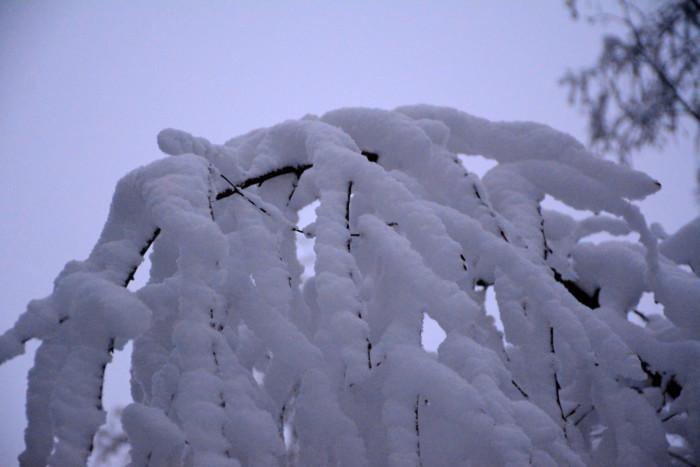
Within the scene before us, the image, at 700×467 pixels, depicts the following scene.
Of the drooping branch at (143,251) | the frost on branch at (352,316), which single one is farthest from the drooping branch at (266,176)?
the drooping branch at (143,251)

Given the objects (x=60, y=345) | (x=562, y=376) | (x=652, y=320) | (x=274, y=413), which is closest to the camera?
(x=60, y=345)

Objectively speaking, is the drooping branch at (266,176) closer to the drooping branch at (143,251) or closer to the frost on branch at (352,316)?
the frost on branch at (352,316)

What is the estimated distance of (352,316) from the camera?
788 mm

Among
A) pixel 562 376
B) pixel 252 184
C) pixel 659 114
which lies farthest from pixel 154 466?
pixel 659 114

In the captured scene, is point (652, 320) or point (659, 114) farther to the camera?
point (659, 114)

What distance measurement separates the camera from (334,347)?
0.88 metres

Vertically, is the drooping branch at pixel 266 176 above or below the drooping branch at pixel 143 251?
above

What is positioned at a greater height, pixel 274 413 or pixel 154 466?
pixel 154 466

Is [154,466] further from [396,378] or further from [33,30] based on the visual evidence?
[33,30]

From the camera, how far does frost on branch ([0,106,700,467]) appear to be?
763mm

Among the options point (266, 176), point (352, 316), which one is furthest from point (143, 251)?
point (352, 316)

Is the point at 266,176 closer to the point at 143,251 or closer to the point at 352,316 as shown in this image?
the point at 143,251

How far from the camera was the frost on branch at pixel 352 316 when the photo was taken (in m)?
0.76

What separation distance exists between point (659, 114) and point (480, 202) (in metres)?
4.58
